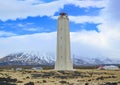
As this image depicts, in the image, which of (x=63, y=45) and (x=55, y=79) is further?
(x=63, y=45)

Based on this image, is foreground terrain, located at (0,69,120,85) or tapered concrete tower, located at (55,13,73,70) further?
tapered concrete tower, located at (55,13,73,70)

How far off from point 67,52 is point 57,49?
2535mm

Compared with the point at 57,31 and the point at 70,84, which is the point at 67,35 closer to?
the point at 57,31

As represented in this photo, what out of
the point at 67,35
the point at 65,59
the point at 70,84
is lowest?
the point at 70,84

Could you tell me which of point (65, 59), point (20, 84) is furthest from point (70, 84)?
point (65, 59)

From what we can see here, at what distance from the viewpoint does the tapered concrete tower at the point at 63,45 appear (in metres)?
85.4

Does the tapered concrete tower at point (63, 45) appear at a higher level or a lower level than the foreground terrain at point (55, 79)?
higher

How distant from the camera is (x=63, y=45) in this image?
85.7 metres

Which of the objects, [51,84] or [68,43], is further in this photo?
[68,43]

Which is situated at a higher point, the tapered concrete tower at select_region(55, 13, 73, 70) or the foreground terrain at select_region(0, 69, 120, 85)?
the tapered concrete tower at select_region(55, 13, 73, 70)

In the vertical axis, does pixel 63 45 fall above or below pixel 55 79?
above

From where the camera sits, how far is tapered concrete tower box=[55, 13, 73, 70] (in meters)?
85.4

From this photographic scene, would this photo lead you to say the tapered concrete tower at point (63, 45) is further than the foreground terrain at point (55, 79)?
Yes

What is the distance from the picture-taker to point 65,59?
85.3 meters
